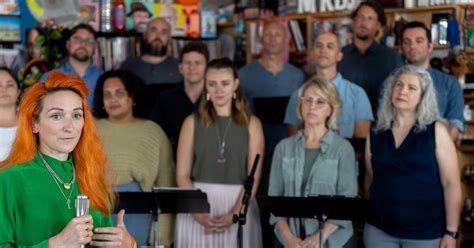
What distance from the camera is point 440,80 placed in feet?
18.9

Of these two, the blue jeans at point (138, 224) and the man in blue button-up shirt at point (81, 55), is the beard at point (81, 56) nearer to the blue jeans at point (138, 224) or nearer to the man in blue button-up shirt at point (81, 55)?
the man in blue button-up shirt at point (81, 55)

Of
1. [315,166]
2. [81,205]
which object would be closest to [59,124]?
[81,205]

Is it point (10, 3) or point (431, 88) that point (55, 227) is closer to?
point (431, 88)

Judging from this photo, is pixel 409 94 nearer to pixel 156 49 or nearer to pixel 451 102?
pixel 451 102

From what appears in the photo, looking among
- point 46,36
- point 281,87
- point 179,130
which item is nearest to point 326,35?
point 281,87

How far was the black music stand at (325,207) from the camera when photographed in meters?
4.36

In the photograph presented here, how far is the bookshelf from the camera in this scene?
701 centimetres

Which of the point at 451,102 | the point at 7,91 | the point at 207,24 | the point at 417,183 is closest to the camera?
the point at 417,183

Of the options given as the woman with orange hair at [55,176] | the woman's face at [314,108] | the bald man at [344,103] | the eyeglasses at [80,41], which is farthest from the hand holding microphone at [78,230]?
the eyeglasses at [80,41]

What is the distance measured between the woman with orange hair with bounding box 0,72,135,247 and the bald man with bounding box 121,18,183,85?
3.68m

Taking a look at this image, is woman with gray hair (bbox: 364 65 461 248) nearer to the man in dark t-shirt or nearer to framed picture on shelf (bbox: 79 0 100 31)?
the man in dark t-shirt

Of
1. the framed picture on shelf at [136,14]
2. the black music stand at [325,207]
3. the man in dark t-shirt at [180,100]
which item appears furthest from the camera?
the framed picture on shelf at [136,14]

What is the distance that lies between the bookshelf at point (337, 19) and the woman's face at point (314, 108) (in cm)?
231

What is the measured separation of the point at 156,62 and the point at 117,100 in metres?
1.66
